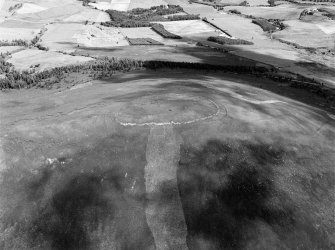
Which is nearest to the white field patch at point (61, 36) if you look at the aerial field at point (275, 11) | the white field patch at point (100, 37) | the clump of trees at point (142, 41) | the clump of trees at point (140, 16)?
the white field patch at point (100, 37)

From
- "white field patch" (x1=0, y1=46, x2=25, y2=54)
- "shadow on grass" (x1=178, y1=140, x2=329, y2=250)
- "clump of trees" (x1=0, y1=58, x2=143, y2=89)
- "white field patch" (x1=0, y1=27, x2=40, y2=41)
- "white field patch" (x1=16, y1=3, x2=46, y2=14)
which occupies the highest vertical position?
"shadow on grass" (x1=178, y1=140, x2=329, y2=250)

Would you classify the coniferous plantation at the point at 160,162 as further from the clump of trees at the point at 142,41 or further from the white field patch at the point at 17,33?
the clump of trees at the point at 142,41

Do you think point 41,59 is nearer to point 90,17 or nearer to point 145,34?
point 145,34

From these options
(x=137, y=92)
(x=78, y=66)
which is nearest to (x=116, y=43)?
(x=78, y=66)

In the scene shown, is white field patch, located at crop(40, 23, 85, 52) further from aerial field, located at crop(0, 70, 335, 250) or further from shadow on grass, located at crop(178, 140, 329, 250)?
shadow on grass, located at crop(178, 140, 329, 250)

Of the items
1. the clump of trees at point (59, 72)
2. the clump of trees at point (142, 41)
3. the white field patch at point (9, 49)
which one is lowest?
the clump of trees at point (142, 41)

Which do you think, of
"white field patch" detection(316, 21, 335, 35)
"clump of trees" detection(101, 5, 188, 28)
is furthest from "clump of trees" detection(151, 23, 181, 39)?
"white field patch" detection(316, 21, 335, 35)
